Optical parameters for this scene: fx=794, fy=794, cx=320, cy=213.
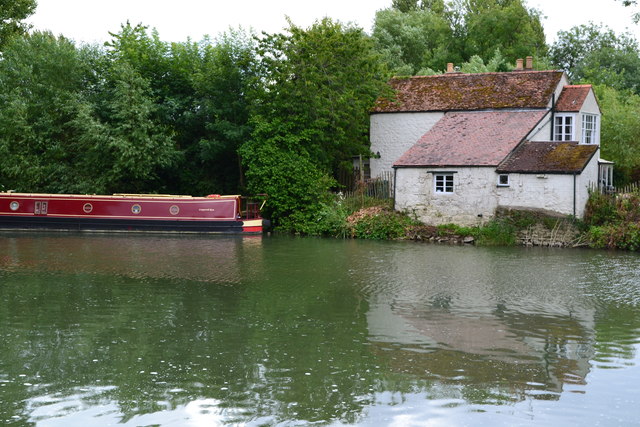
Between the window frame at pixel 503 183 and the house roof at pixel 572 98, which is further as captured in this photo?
the house roof at pixel 572 98

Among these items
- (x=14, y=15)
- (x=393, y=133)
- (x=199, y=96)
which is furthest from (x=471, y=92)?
(x=14, y=15)

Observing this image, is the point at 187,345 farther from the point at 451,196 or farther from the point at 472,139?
the point at 472,139

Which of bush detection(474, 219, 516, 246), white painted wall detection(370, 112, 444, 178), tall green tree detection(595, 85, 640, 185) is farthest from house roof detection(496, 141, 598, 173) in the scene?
tall green tree detection(595, 85, 640, 185)

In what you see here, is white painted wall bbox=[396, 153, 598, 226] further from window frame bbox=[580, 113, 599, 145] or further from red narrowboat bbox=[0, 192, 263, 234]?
red narrowboat bbox=[0, 192, 263, 234]

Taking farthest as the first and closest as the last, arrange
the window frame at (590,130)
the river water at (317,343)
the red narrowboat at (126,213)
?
the window frame at (590,130), the red narrowboat at (126,213), the river water at (317,343)

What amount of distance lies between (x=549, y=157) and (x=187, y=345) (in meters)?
21.9

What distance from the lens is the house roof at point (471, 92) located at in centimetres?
3425

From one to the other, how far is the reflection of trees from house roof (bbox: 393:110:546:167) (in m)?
14.2

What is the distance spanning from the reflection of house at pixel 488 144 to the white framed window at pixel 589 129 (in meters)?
0.04

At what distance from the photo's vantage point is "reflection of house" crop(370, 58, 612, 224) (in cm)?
2997

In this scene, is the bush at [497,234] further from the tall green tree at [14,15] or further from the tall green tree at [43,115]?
the tall green tree at [14,15]

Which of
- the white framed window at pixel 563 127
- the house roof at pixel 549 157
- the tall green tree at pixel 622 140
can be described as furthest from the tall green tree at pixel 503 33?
the house roof at pixel 549 157

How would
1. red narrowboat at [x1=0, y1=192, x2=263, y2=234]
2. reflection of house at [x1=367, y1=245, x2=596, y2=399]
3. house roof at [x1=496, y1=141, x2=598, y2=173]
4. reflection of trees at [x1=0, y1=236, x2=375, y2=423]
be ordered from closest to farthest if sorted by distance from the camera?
1. reflection of trees at [x1=0, y1=236, x2=375, y2=423]
2. reflection of house at [x1=367, y1=245, x2=596, y2=399]
3. house roof at [x1=496, y1=141, x2=598, y2=173]
4. red narrowboat at [x1=0, y1=192, x2=263, y2=234]

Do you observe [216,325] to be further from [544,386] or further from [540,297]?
[540,297]
